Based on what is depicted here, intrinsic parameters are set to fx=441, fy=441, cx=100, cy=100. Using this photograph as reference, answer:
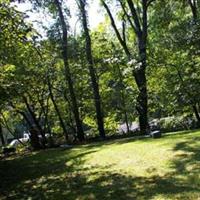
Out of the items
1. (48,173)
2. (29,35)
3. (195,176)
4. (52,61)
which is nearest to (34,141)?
(52,61)

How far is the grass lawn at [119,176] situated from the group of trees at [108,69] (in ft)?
11.1

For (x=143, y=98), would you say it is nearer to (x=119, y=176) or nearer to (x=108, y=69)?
(x=108, y=69)

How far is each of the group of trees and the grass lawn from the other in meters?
3.40

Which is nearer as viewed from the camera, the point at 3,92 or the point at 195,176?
the point at 195,176

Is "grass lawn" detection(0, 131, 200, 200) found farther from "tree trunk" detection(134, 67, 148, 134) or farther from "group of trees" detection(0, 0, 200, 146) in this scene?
"tree trunk" detection(134, 67, 148, 134)

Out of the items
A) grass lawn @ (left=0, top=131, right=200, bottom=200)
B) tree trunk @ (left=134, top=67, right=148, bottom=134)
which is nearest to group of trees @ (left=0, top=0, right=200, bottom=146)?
tree trunk @ (left=134, top=67, right=148, bottom=134)

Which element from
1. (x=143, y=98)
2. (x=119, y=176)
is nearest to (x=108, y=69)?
(x=143, y=98)

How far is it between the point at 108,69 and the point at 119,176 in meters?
23.1

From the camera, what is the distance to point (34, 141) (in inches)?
936

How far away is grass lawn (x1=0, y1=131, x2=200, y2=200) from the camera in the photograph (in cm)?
735

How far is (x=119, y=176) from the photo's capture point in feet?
29.3

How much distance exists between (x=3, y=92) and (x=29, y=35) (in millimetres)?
5873

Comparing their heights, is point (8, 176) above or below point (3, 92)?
below

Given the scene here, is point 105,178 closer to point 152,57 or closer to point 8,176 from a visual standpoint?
point 8,176
